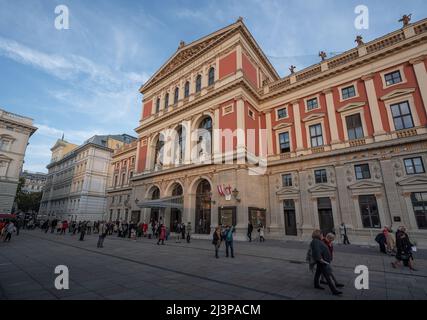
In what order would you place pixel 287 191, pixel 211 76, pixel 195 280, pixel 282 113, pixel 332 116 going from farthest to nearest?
pixel 211 76, pixel 282 113, pixel 287 191, pixel 332 116, pixel 195 280

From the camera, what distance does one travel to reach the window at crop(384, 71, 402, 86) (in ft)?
60.9

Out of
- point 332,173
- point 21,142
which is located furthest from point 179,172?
point 21,142

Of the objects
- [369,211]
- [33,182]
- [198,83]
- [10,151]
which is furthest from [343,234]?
[33,182]

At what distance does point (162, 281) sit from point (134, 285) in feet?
2.77

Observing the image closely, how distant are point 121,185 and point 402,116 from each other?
141ft

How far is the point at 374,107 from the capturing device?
62.1ft

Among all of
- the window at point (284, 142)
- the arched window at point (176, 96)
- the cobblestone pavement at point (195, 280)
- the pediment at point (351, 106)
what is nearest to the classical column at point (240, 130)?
the window at point (284, 142)

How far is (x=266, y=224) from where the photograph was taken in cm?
2247

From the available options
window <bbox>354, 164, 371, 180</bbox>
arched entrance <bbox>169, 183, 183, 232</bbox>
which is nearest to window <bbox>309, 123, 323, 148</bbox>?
window <bbox>354, 164, 371, 180</bbox>

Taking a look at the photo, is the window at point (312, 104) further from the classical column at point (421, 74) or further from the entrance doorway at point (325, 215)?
the entrance doorway at point (325, 215)

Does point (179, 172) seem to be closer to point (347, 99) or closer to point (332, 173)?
point (332, 173)

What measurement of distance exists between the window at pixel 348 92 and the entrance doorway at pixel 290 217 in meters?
11.3

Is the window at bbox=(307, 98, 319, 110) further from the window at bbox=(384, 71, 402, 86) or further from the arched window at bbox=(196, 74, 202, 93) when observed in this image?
the arched window at bbox=(196, 74, 202, 93)

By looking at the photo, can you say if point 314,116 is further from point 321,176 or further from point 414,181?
point 414,181
